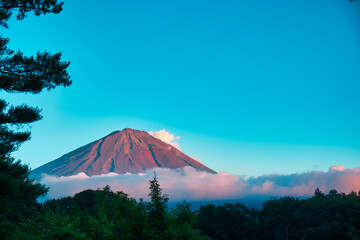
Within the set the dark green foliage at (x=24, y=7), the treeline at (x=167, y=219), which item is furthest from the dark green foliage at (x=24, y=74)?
the treeline at (x=167, y=219)

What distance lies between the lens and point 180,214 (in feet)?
51.5

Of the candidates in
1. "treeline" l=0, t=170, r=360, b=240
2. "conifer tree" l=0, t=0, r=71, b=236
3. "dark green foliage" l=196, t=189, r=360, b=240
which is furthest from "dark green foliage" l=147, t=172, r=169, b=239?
"dark green foliage" l=196, t=189, r=360, b=240

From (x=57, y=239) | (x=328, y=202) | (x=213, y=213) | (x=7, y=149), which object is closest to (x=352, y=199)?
(x=328, y=202)

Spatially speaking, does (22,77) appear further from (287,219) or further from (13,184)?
(287,219)

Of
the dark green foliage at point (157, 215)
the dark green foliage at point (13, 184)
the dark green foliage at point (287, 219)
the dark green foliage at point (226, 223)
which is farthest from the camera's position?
the dark green foliage at point (226, 223)

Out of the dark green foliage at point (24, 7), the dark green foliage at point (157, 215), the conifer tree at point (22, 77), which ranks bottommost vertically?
the dark green foliage at point (157, 215)

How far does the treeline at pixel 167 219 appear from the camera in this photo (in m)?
13.5

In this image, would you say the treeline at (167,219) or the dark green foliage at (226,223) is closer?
the treeline at (167,219)

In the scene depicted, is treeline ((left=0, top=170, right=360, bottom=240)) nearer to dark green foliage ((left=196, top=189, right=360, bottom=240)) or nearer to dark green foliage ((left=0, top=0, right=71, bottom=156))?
dark green foliage ((left=196, top=189, right=360, bottom=240))

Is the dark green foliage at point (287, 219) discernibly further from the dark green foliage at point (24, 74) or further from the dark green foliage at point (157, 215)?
the dark green foliage at point (24, 74)

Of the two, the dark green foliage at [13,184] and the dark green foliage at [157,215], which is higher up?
the dark green foliage at [13,184]

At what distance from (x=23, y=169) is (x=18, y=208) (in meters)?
17.5

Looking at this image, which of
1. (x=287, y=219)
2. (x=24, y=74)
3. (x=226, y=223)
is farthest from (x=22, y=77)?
(x=287, y=219)

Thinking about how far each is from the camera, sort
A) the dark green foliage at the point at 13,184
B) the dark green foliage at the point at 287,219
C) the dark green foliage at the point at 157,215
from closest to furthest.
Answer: the dark green foliage at the point at 13,184, the dark green foliage at the point at 157,215, the dark green foliage at the point at 287,219
